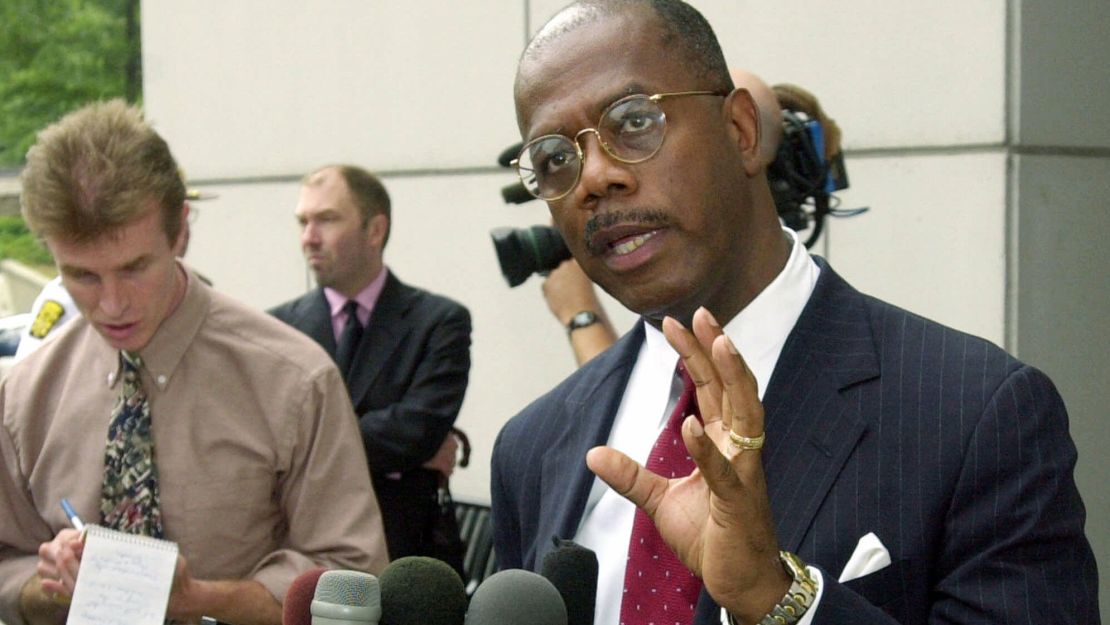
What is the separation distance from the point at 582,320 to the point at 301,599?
8.12ft

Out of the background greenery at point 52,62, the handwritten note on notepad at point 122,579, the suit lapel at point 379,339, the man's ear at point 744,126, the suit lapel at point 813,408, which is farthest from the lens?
the background greenery at point 52,62

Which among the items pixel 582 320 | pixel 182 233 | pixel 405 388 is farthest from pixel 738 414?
pixel 405 388

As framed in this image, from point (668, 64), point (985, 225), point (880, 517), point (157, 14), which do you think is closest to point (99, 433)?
point (668, 64)

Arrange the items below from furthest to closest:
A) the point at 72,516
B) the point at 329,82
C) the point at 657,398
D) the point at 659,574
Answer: the point at 329,82 → the point at 72,516 → the point at 657,398 → the point at 659,574

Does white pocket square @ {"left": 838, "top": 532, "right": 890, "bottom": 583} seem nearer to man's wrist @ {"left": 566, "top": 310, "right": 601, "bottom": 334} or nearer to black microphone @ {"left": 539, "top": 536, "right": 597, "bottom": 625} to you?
black microphone @ {"left": 539, "top": 536, "right": 597, "bottom": 625}

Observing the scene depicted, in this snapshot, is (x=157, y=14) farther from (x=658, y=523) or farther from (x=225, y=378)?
(x=658, y=523)

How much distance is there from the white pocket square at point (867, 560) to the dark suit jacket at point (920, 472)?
1cm

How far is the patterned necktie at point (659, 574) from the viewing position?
2098mm

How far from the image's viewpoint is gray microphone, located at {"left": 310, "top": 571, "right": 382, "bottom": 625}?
1.64 metres

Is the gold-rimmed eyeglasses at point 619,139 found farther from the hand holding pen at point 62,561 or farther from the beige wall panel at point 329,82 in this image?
the beige wall panel at point 329,82

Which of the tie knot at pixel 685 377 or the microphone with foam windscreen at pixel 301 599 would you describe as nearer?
the microphone with foam windscreen at pixel 301 599

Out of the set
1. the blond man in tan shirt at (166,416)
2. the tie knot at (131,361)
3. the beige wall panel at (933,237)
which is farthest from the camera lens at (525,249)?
the beige wall panel at (933,237)

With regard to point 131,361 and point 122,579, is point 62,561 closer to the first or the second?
point 122,579

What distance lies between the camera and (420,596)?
1.70 m
